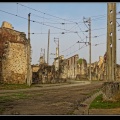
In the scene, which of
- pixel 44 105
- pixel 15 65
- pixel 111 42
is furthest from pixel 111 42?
pixel 15 65

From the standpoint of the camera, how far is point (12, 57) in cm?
3312

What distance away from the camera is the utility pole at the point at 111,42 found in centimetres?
1482

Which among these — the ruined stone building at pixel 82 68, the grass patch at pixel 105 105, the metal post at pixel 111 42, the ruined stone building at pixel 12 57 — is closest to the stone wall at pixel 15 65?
the ruined stone building at pixel 12 57

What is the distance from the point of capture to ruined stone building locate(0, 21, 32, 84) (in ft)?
106

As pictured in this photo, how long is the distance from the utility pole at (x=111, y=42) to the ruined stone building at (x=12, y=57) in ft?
62.7

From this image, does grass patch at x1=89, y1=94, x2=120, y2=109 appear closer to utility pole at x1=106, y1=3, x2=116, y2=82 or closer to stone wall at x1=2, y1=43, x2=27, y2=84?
utility pole at x1=106, y1=3, x2=116, y2=82

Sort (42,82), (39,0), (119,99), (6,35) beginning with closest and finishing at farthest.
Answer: (39,0)
(119,99)
(6,35)
(42,82)

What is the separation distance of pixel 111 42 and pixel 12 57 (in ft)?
66.0

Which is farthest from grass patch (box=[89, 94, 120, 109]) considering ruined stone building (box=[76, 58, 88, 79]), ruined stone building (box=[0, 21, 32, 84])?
ruined stone building (box=[76, 58, 88, 79])

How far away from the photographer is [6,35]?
33.6 m

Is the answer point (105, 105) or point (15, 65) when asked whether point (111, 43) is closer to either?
point (105, 105)
